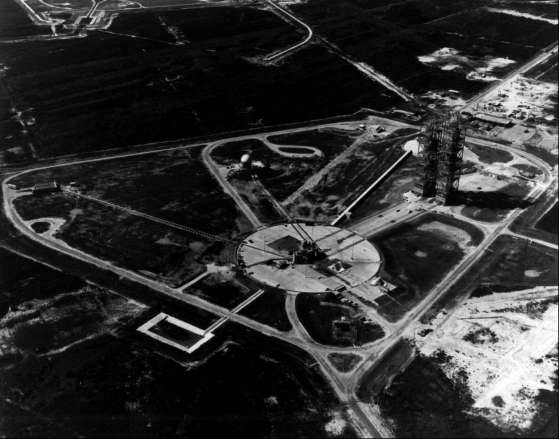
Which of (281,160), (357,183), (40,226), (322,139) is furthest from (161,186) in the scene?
(322,139)

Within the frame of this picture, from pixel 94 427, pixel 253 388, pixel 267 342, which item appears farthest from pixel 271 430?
pixel 94 427

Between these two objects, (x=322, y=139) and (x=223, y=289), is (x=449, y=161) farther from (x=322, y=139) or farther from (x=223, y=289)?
(x=223, y=289)

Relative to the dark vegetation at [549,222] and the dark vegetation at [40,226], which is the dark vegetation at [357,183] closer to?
the dark vegetation at [549,222]

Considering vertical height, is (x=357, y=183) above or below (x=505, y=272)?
below

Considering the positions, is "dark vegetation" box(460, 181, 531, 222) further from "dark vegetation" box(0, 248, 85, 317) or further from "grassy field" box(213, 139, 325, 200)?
"dark vegetation" box(0, 248, 85, 317)

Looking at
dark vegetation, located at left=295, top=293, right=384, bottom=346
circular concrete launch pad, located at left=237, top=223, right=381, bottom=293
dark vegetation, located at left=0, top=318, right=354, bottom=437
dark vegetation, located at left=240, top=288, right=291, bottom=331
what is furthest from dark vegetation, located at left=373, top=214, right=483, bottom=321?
dark vegetation, located at left=0, top=318, right=354, bottom=437

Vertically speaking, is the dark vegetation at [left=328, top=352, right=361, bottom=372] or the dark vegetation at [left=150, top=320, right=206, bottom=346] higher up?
the dark vegetation at [left=150, top=320, right=206, bottom=346]

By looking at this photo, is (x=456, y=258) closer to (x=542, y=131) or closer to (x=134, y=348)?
(x=134, y=348)
